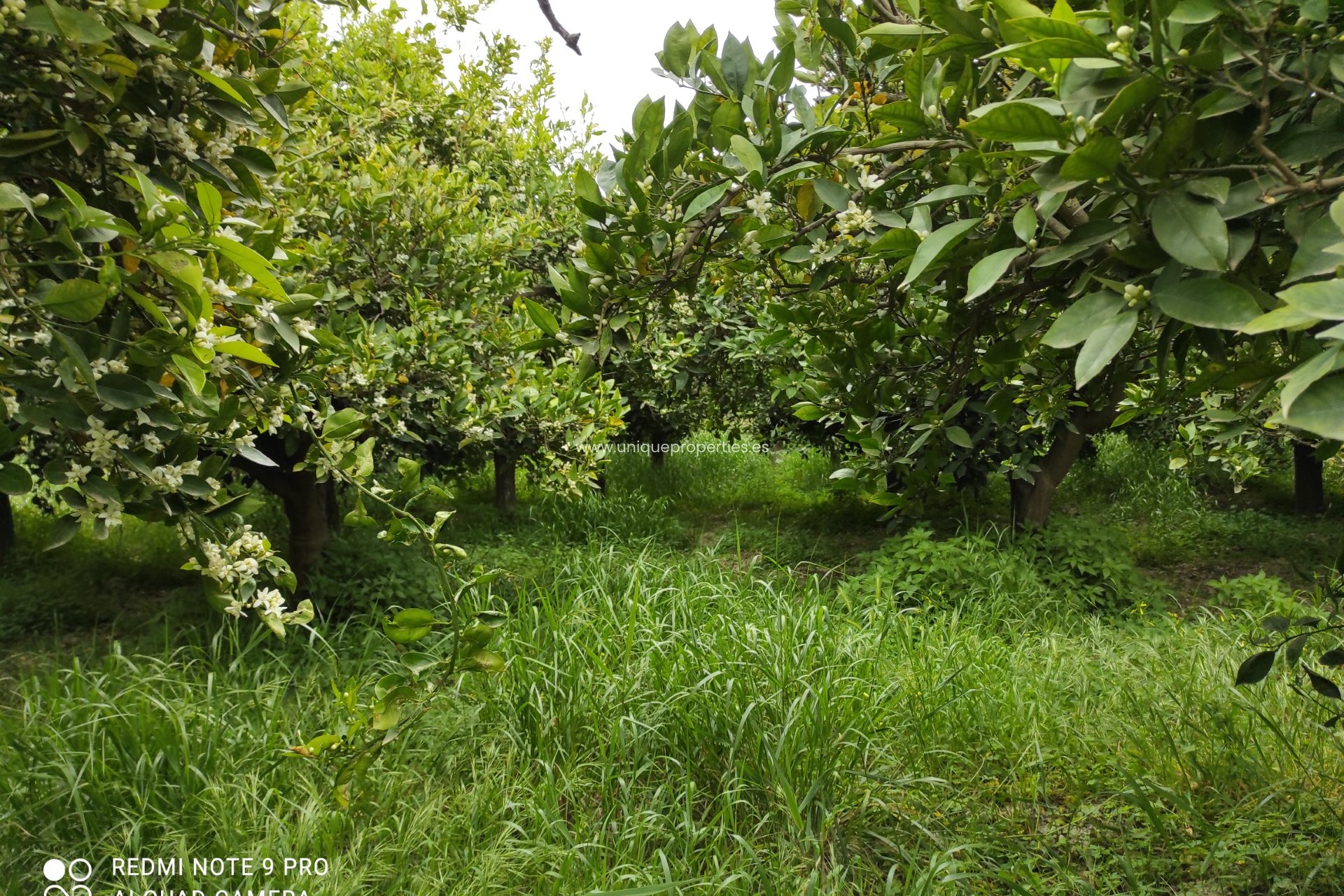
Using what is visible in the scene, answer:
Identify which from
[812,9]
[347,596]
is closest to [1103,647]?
[812,9]

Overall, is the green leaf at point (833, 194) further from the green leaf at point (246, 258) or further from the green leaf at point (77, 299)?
the green leaf at point (77, 299)

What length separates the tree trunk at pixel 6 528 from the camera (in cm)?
564

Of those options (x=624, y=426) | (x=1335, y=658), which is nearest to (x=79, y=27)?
(x=1335, y=658)

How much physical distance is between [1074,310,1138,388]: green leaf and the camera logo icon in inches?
95.8

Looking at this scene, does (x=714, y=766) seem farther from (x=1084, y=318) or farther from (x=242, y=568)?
(x=1084, y=318)

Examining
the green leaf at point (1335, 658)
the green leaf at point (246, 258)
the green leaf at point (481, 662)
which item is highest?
the green leaf at point (246, 258)

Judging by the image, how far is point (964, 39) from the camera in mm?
1126

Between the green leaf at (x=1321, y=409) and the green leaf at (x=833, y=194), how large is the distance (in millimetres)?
808

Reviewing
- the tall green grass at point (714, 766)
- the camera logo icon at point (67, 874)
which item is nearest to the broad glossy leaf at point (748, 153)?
the tall green grass at point (714, 766)

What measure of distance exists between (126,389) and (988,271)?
1.27 metres

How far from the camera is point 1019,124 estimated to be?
886 mm

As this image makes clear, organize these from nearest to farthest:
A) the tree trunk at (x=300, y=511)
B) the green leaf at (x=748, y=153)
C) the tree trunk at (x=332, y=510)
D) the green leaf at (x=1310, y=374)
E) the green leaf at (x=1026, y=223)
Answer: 1. the green leaf at (x=1310, y=374)
2. the green leaf at (x=1026, y=223)
3. the green leaf at (x=748, y=153)
4. the tree trunk at (x=300, y=511)
5. the tree trunk at (x=332, y=510)

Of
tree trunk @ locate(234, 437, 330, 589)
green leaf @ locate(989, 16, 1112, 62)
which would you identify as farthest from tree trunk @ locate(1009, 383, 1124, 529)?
green leaf @ locate(989, 16, 1112, 62)

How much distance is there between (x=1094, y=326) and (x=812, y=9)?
3.73 ft
